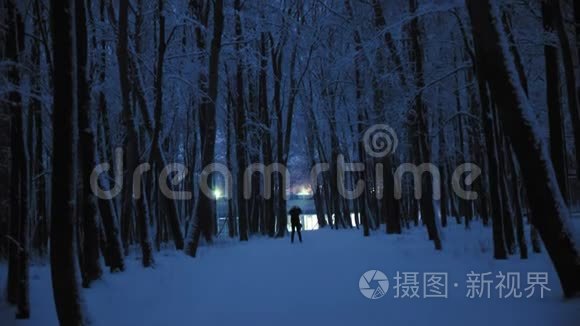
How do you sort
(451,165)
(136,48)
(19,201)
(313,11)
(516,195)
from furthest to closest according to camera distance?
(451,165), (313,11), (136,48), (516,195), (19,201)

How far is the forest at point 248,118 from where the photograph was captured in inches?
211

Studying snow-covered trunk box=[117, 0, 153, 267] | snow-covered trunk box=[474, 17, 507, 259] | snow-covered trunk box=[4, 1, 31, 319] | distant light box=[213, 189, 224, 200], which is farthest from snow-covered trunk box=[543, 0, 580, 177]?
distant light box=[213, 189, 224, 200]

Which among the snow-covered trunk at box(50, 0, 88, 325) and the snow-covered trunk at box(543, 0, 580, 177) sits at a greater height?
the snow-covered trunk at box(543, 0, 580, 177)

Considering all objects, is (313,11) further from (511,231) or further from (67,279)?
(67,279)

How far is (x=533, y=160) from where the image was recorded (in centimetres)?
539

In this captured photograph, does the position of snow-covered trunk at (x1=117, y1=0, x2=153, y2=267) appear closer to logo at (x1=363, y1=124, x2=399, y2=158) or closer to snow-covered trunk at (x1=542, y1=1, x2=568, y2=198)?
snow-covered trunk at (x1=542, y1=1, x2=568, y2=198)

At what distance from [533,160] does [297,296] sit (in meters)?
4.12

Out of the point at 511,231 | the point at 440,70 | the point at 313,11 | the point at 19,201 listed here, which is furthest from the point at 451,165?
the point at 19,201

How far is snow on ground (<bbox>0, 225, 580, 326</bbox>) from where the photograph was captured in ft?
18.1

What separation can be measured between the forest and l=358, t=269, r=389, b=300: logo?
2.86ft

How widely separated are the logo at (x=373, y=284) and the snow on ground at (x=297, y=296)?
0.13m

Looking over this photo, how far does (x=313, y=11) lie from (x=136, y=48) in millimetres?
13736

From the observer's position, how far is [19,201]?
7375 mm

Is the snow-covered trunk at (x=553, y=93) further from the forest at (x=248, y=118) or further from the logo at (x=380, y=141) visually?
the logo at (x=380, y=141)
